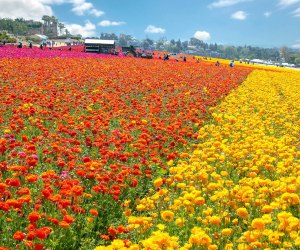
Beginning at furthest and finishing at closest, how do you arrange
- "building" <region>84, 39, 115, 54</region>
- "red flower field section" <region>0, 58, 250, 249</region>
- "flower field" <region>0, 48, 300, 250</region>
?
1. "building" <region>84, 39, 115, 54</region>
2. "red flower field section" <region>0, 58, 250, 249</region>
3. "flower field" <region>0, 48, 300, 250</region>

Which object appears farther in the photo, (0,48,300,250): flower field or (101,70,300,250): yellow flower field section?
(0,48,300,250): flower field

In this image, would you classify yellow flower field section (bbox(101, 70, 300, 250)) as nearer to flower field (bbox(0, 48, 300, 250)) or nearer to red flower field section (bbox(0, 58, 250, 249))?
flower field (bbox(0, 48, 300, 250))

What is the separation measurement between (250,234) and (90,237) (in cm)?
232

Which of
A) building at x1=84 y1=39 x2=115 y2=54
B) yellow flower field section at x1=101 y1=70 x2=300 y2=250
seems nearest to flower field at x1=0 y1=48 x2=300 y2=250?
yellow flower field section at x1=101 y1=70 x2=300 y2=250

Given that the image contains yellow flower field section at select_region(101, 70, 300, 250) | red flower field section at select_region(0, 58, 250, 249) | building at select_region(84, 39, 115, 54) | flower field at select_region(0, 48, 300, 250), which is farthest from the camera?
building at select_region(84, 39, 115, 54)

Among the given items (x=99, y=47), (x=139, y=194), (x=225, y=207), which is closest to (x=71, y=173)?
(x=139, y=194)

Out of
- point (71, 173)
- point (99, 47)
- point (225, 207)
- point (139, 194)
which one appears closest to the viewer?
point (225, 207)

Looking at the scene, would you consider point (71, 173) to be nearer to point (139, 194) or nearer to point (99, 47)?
point (139, 194)

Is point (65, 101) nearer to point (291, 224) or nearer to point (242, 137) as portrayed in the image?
point (242, 137)

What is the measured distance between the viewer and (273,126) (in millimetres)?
13164

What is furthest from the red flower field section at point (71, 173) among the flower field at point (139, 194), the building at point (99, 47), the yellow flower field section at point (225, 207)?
the building at point (99, 47)

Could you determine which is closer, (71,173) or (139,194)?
(71,173)

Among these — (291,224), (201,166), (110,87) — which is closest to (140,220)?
(291,224)

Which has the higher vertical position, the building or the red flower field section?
the building
